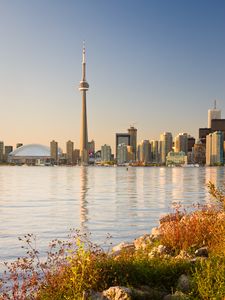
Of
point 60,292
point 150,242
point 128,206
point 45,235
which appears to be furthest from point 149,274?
point 128,206

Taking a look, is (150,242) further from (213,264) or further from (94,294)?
(94,294)

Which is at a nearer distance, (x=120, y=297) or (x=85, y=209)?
(x=120, y=297)

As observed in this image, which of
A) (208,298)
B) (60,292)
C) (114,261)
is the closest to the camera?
(208,298)

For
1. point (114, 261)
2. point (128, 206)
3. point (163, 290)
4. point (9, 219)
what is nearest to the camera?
point (163, 290)

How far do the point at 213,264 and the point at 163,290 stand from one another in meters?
1.57

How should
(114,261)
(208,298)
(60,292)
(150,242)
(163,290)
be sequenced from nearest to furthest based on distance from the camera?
(208,298), (60,292), (163,290), (114,261), (150,242)

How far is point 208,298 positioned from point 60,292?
3441mm

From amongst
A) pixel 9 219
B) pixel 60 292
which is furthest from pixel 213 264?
pixel 9 219

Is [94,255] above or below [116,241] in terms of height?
above

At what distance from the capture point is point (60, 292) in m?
11.9

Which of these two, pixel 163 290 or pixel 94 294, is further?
pixel 163 290

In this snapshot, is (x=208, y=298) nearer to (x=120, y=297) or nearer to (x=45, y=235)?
(x=120, y=297)

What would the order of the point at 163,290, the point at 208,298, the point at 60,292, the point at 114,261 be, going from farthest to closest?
the point at 114,261 < the point at 163,290 < the point at 60,292 < the point at 208,298

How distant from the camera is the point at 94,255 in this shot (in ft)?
45.5
